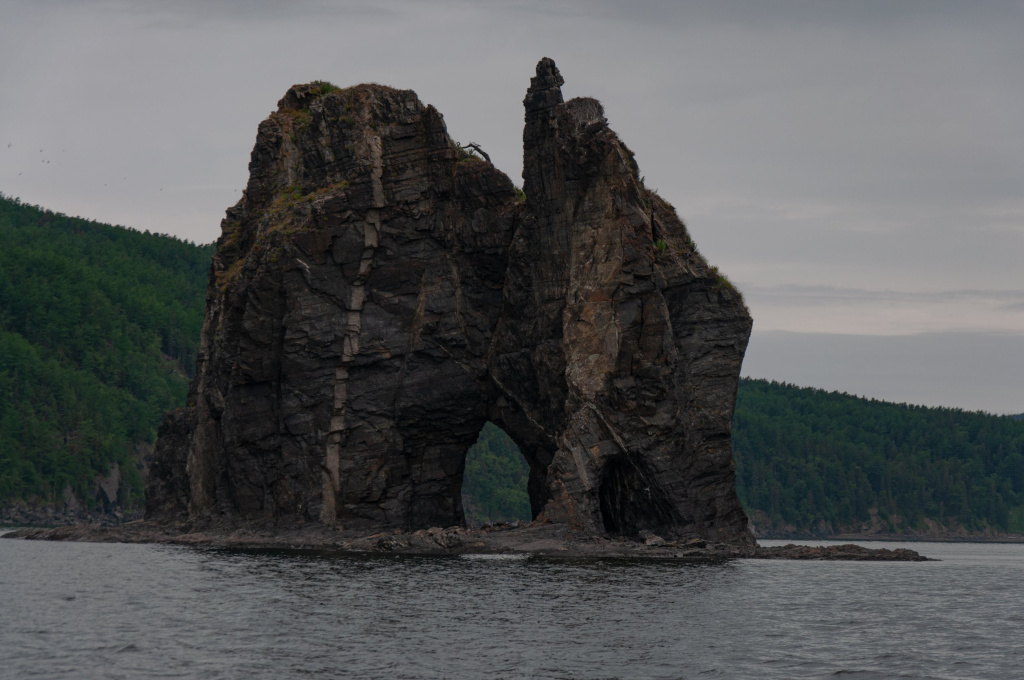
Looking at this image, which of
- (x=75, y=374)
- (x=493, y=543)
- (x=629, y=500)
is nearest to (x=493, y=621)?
(x=493, y=543)

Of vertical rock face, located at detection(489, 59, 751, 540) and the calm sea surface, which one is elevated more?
vertical rock face, located at detection(489, 59, 751, 540)

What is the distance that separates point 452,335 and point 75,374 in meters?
99.9

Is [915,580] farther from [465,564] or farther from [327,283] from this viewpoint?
[327,283]

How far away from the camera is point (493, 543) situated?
69.8 metres

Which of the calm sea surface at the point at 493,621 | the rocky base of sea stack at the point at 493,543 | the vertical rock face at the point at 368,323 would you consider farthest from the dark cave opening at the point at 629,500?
the vertical rock face at the point at 368,323

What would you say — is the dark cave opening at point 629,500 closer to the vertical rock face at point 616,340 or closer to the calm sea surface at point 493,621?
the vertical rock face at point 616,340

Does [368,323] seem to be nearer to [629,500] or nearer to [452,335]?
[452,335]

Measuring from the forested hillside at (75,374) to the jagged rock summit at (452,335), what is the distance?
62838 mm

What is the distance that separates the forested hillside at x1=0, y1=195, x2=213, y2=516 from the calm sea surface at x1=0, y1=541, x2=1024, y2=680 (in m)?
85.6

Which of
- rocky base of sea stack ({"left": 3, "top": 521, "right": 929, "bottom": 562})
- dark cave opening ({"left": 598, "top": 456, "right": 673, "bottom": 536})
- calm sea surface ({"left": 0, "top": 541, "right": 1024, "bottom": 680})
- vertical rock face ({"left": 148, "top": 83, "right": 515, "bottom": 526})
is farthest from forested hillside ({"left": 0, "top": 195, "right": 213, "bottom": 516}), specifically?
dark cave opening ({"left": 598, "top": 456, "right": 673, "bottom": 536})

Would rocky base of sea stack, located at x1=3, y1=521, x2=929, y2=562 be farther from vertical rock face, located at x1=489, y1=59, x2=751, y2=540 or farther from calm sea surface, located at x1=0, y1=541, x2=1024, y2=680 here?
calm sea surface, located at x1=0, y1=541, x2=1024, y2=680

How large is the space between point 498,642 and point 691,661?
6133 mm

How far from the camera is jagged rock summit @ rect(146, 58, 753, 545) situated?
7306 centimetres

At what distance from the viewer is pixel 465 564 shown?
63.4 metres
